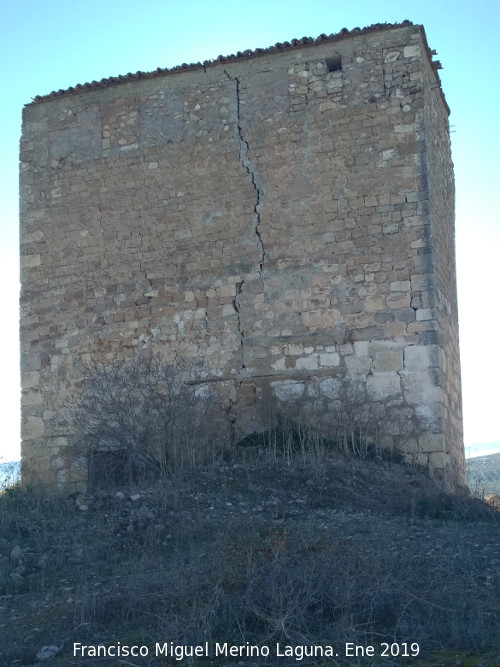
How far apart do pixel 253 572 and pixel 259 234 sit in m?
6.21

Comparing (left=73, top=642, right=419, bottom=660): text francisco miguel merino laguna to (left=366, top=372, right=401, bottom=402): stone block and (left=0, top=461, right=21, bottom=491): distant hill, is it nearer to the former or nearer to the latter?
(left=366, top=372, right=401, bottom=402): stone block

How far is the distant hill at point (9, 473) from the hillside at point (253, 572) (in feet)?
7.70

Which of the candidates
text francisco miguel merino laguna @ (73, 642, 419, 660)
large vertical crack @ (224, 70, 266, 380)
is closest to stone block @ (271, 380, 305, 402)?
large vertical crack @ (224, 70, 266, 380)

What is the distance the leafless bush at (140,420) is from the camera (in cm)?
1060

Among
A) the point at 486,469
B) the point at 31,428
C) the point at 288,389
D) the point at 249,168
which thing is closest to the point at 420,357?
the point at 288,389

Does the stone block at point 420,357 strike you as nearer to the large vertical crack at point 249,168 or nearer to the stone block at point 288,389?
the stone block at point 288,389

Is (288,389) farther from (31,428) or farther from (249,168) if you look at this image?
(31,428)

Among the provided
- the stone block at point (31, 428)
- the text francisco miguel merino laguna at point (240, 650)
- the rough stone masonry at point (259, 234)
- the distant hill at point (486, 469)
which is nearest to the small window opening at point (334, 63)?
the rough stone masonry at point (259, 234)

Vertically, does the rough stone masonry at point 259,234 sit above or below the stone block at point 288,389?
above

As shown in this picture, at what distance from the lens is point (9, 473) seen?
1205cm

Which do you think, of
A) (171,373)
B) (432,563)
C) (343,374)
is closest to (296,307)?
(343,374)

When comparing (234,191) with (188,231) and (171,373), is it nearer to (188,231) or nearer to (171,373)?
(188,231)

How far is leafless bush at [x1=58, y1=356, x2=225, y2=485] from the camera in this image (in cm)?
1060

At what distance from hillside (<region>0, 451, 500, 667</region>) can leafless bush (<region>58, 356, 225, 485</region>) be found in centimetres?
111
